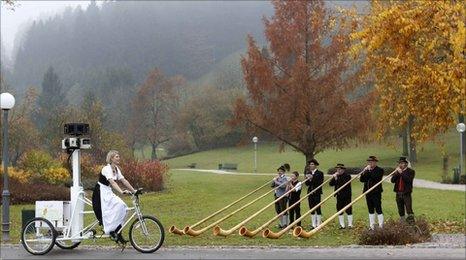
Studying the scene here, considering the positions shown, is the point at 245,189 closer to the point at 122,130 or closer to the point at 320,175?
the point at 320,175

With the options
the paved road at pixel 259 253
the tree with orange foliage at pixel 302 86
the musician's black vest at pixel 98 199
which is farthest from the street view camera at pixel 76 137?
the tree with orange foliage at pixel 302 86

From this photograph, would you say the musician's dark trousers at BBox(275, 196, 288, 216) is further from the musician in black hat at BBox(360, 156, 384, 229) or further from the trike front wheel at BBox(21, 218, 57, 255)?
the trike front wheel at BBox(21, 218, 57, 255)

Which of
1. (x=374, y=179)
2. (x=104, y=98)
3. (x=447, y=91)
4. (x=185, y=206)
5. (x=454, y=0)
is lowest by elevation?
(x=185, y=206)

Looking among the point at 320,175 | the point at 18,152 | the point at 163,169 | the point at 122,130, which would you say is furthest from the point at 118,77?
the point at 320,175

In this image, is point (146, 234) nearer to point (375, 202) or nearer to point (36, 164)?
point (375, 202)

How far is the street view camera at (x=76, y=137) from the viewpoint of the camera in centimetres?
1223

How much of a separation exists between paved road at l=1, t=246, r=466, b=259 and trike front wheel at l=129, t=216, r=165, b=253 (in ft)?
0.53

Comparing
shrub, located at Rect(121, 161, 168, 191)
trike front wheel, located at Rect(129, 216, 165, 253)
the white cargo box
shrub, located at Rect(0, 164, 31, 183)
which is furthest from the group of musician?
shrub, located at Rect(0, 164, 31, 183)

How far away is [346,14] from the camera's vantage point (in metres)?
14.8

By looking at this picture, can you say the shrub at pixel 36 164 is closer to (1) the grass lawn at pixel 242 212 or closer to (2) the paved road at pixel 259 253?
(1) the grass lawn at pixel 242 212

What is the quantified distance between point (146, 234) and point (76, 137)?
2684 mm

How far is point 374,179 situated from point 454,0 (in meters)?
4.93

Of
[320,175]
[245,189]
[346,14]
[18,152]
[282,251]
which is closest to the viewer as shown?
[282,251]

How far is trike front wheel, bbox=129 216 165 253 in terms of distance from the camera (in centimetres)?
1129
